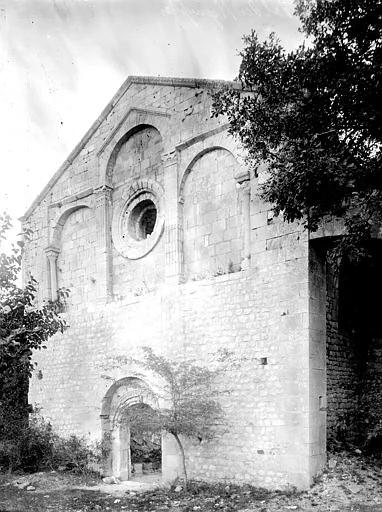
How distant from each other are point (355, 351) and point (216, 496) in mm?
4256

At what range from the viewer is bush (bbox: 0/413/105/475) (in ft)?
40.7

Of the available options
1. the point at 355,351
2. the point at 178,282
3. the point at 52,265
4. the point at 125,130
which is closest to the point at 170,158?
the point at 125,130

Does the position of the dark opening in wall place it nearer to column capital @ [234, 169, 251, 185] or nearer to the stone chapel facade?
the stone chapel facade

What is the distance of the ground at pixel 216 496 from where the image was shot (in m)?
8.03

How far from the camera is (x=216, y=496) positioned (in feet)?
29.6

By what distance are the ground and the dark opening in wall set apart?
26.6 inches

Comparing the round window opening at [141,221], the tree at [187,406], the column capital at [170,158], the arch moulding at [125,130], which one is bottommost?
the tree at [187,406]

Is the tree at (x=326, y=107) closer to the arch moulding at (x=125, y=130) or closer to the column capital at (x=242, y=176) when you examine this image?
the column capital at (x=242, y=176)

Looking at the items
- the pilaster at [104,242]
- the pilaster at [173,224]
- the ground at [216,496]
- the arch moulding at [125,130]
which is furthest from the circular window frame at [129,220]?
the ground at [216,496]

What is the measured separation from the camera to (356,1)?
623 cm

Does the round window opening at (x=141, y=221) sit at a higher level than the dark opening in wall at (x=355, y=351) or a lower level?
higher

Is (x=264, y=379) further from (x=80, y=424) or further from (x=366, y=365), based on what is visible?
(x=80, y=424)

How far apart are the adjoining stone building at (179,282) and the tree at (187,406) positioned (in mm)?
292

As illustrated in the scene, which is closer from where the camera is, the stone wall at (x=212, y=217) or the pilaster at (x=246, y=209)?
the pilaster at (x=246, y=209)
